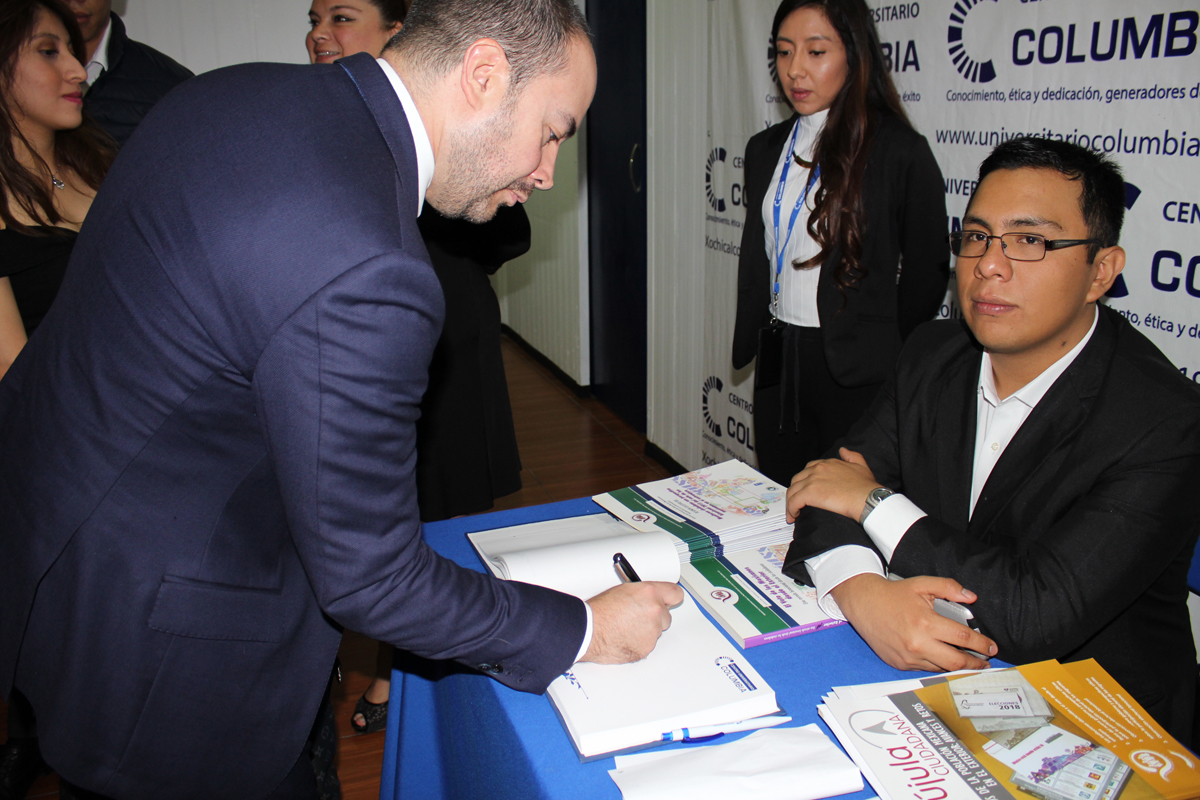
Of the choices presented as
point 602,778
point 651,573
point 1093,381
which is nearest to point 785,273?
point 1093,381

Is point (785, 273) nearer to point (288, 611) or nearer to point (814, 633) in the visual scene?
point (814, 633)

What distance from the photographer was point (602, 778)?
890mm

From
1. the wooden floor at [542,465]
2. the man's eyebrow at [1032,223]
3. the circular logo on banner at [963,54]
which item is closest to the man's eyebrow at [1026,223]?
the man's eyebrow at [1032,223]

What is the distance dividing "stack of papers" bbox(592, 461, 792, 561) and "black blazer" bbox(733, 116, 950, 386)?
0.82 m

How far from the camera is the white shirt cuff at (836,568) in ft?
3.95

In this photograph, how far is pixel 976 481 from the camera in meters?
1.43

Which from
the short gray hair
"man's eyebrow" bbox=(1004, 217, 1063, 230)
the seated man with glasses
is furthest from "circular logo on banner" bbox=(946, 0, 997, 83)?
the short gray hair

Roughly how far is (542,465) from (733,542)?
9.68 feet

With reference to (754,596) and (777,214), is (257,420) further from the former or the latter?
(777,214)

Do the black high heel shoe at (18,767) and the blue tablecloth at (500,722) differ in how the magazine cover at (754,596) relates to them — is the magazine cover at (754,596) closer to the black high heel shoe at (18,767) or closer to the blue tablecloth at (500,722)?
the blue tablecloth at (500,722)

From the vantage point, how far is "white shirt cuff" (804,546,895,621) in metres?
1.20

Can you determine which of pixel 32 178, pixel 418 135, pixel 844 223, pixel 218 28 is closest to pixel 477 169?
pixel 418 135

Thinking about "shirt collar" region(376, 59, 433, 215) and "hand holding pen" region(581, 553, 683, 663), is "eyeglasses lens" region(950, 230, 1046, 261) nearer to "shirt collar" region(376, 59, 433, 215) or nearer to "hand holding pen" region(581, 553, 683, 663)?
"hand holding pen" region(581, 553, 683, 663)

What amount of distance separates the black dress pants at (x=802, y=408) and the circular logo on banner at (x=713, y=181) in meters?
1.32
